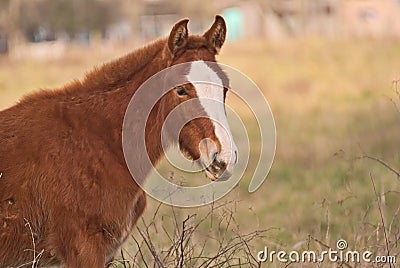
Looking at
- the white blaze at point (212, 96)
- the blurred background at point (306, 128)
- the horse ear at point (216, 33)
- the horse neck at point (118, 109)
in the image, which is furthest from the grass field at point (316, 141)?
the horse ear at point (216, 33)

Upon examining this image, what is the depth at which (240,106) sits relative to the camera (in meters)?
14.7

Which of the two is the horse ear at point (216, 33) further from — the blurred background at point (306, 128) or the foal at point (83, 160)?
the blurred background at point (306, 128)

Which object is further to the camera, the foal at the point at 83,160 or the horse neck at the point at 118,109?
the horse neck at the point at 118,109

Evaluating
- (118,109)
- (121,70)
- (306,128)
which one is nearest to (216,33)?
(121,70)

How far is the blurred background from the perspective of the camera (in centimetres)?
638

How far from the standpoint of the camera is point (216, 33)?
194 inches

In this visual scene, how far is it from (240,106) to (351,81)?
2953 millimetres

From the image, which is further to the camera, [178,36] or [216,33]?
[216,33]

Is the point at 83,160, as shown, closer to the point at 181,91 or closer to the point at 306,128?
the point at 181,91

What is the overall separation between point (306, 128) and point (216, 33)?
8.77 metres

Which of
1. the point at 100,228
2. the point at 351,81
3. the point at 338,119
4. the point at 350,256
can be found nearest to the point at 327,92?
the point at 351,81

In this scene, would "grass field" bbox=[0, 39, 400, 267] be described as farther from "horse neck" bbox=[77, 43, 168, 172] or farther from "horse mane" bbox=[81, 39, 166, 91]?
"horse mane" bbox=[81, 39, 166, 91]

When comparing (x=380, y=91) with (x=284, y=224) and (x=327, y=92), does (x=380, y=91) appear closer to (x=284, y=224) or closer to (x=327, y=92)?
(x=327, y=92)

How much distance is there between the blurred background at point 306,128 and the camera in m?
6.38
